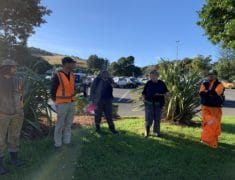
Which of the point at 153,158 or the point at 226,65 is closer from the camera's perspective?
the point at 153,158

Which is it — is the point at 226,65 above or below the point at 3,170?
above

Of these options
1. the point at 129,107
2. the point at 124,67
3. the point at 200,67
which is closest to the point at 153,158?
the point at 129,107

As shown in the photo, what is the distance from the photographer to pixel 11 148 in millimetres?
6258

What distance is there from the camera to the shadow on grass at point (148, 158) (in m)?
6.04

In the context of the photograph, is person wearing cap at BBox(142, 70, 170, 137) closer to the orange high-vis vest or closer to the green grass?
the green grass

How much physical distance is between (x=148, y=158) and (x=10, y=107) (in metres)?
2.66

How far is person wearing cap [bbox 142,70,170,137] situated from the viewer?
8789 millimetres

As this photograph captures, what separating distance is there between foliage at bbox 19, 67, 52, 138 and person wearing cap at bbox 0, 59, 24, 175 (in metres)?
1.99

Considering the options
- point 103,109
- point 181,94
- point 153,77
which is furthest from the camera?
point 181,94

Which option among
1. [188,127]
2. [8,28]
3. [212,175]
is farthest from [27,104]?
[8,28]

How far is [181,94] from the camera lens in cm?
1134

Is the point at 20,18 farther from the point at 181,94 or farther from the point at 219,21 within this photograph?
→ the point at 181,94

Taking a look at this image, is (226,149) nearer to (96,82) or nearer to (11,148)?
(96,82)

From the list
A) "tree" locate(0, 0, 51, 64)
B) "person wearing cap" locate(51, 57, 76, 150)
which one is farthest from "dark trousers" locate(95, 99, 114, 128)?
"tree" locate(0, 0, 51, 64)
